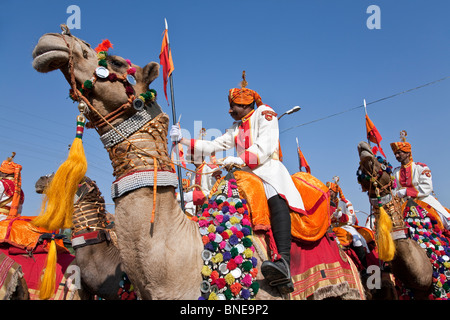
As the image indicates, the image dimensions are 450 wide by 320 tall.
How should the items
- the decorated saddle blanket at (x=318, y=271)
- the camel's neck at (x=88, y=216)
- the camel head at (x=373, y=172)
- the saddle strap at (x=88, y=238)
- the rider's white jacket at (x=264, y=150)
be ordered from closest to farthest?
the decorated saddle blanket at (x=318, y=271)
the rider's white jacket at (x=264, y=150)
the saddle strap at (x=88, y=238)
the camel's neck at (x=88, y=216)
the camel head at (x=373, y=172)

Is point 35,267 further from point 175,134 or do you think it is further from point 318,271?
point 318,271

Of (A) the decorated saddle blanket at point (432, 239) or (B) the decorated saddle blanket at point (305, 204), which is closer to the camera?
(B) the decorated saddle blanket at point (305, 204)

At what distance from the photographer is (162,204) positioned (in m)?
3.54

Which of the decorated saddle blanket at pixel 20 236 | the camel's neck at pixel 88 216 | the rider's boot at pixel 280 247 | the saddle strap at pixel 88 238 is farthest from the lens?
the decorated saddle blanket at pixel 20 236

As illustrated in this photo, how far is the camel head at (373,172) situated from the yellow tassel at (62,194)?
177 inches

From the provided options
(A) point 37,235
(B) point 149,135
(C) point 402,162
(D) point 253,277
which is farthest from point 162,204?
(C) point 402,162

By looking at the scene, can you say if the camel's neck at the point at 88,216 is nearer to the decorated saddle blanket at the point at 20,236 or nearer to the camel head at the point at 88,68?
the decorated saddle blanket at the point at 20,236

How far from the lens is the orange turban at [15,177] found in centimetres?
784

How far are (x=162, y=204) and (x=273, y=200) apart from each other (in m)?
1.29

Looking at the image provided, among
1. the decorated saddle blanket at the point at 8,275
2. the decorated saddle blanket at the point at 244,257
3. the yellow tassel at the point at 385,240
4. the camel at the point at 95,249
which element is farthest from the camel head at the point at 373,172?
the decorated saddle blanket at the point at 8,275

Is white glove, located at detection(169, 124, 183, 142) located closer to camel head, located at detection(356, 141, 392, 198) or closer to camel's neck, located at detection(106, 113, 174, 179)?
camel's neck, located at detection(106, 113, 174, 179)

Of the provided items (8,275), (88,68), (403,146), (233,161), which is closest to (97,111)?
(88,68)

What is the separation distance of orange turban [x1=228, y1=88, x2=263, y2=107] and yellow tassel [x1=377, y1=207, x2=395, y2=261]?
2.70 metres

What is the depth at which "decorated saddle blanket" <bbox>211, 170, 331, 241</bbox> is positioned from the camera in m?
4.08
